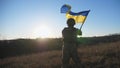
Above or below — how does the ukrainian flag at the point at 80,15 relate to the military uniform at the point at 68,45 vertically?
above

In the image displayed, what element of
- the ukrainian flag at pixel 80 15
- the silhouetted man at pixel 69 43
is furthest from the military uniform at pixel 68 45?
the ukrainian flag at pixel 80 15

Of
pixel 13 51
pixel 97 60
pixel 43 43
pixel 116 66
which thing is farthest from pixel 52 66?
pixel 43 43

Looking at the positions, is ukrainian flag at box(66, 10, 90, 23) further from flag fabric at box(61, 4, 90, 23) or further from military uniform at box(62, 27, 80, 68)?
military uniform at box(62, 27, 80, 68)

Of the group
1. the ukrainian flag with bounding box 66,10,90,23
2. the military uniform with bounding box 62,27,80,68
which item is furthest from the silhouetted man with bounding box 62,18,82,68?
the ukrainian flag with bounding box 66,10,90,23

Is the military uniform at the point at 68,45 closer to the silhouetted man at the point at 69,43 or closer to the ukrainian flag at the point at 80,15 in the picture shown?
the silhouetted man at the point at 69,43

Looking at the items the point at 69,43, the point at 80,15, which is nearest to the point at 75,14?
the point at 80,15

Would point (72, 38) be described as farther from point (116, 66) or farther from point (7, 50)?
point (7, 50)

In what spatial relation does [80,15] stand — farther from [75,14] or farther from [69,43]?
[69,43]

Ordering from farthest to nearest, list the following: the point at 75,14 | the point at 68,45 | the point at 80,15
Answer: the point at 75,14 → the point at 80,15 → the point at 68,45

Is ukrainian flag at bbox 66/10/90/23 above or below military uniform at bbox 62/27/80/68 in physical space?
above

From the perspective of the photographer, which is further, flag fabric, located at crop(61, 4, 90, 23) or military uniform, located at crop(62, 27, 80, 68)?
flag fabric, located at crop(61, 4, 90, 23)

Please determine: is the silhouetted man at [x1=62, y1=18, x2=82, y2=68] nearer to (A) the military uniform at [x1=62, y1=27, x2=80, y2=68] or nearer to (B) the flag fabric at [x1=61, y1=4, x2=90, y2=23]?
(A) the military uniform at [x1=62, y1=27, x2=80, y2=68]

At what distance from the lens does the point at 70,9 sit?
9.78 meters

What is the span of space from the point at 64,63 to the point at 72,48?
535 millimetres
